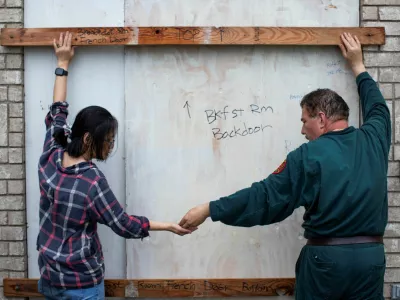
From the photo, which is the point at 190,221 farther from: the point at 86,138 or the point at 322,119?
the point at 322,119

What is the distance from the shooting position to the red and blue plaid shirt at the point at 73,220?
9.02 ft

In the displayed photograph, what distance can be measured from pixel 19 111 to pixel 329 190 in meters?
2.05

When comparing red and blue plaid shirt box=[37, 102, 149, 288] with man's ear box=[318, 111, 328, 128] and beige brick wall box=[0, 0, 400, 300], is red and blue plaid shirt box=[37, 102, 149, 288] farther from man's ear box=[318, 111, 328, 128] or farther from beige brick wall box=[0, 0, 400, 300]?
man's ear box=[318, 111, 328, 128]

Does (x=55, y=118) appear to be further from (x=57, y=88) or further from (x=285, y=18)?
(x=285, y=18)

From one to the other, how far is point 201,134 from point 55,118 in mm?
961

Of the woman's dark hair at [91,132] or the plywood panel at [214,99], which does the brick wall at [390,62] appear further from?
the woman's dark hair at [91,132]

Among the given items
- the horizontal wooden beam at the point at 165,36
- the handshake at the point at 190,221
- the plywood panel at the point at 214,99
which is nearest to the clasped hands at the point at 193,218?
the handshake at the point at 190,221

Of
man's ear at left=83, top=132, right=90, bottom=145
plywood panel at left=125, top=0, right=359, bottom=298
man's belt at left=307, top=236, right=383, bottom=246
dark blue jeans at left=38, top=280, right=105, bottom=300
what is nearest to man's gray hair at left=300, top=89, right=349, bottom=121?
plywood panel at left=125, top=0, right=359, bottom=298

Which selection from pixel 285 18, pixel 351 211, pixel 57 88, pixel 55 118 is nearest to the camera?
pixel 351 211

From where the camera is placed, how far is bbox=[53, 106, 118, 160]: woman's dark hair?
2805 millimetres

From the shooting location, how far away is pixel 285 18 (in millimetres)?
3521

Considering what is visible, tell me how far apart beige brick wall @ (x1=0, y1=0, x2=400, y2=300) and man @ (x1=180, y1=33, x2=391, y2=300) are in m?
0.64

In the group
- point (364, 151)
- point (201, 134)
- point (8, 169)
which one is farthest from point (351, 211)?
point (8, 169)

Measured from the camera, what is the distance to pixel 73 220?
2756 millimetres
